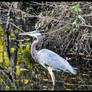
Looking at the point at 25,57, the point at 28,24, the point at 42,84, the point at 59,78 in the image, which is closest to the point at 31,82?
the point at 42,84

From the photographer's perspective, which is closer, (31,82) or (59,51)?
(31,82)

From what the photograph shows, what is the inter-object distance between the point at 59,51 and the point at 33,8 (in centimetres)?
267

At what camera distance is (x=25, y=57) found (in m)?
7.07

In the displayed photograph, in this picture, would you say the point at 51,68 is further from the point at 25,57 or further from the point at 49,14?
the point at 49,14

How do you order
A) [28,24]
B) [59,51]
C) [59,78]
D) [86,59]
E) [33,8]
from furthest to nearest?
[28,24]
[33,8]
[59,51]
[86,59]
[59,78]

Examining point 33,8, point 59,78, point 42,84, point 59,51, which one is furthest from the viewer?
point 33,8

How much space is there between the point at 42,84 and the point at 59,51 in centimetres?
219

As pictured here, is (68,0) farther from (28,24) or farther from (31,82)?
(28,24)

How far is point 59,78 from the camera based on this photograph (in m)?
5.75

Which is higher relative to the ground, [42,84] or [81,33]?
[81,33]

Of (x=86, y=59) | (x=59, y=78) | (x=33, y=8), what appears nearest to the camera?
(x=59, y=78)

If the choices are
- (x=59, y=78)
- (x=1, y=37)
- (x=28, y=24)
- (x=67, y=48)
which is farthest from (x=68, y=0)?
(x=28, y=24)

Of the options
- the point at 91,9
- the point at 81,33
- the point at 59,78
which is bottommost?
the point at 59,78

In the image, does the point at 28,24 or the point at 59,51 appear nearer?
the point at 59,51
